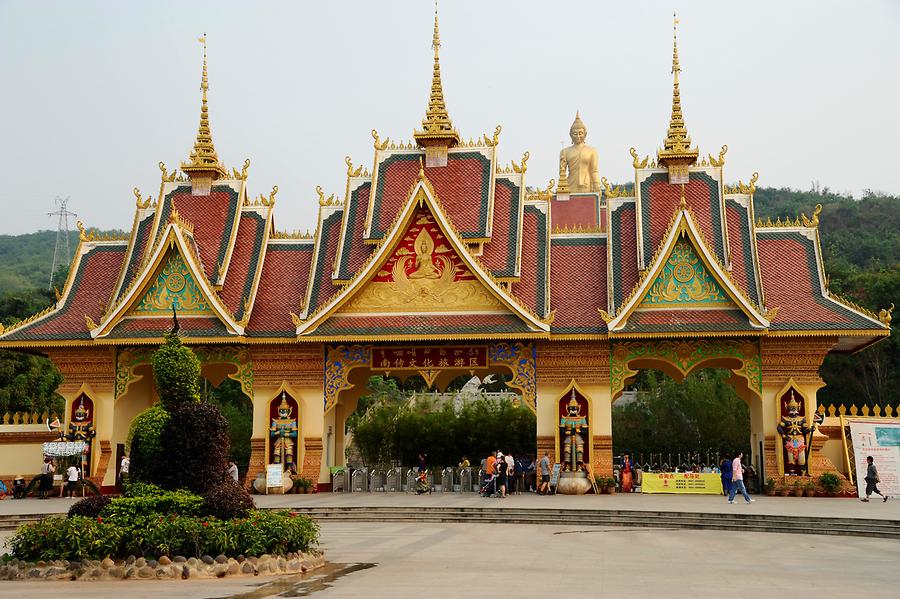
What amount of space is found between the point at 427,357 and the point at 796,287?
31.0 ft

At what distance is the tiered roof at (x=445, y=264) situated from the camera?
25.8 m

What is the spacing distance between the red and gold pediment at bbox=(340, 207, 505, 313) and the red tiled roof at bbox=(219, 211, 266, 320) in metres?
3.12

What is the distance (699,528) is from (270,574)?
30.8 ft

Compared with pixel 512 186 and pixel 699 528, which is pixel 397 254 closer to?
pixel 512 186

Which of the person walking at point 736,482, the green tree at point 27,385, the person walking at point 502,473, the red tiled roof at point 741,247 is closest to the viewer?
the person walking at point 736,482

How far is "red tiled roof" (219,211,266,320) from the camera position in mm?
Result: 27906

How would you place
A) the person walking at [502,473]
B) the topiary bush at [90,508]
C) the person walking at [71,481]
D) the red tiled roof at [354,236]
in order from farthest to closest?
the red tiled roof at [354,236] < the person walking at [71,481] < the person walking at [502,473] < the topiary bush at [90,508]

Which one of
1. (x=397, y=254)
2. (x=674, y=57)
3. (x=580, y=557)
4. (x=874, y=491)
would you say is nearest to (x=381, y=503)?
(x=397, y=254)

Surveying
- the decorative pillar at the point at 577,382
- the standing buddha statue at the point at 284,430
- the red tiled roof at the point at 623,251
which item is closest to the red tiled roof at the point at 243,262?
the standing buddha statue at the point at 284,430

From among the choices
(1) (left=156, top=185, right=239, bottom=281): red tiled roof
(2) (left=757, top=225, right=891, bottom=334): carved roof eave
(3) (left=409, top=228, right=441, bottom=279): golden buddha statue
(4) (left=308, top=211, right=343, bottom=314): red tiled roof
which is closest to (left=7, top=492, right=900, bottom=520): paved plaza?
(2) (left=757, top=225, right=891, bottom=334): carved roof eave

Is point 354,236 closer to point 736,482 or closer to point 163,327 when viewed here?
point 163,327

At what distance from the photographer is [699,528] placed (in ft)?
64.9

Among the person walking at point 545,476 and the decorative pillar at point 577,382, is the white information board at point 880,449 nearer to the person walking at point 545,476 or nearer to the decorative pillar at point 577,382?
the decorative pillar at point 577,382

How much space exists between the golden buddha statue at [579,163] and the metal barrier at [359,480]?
38.0m
